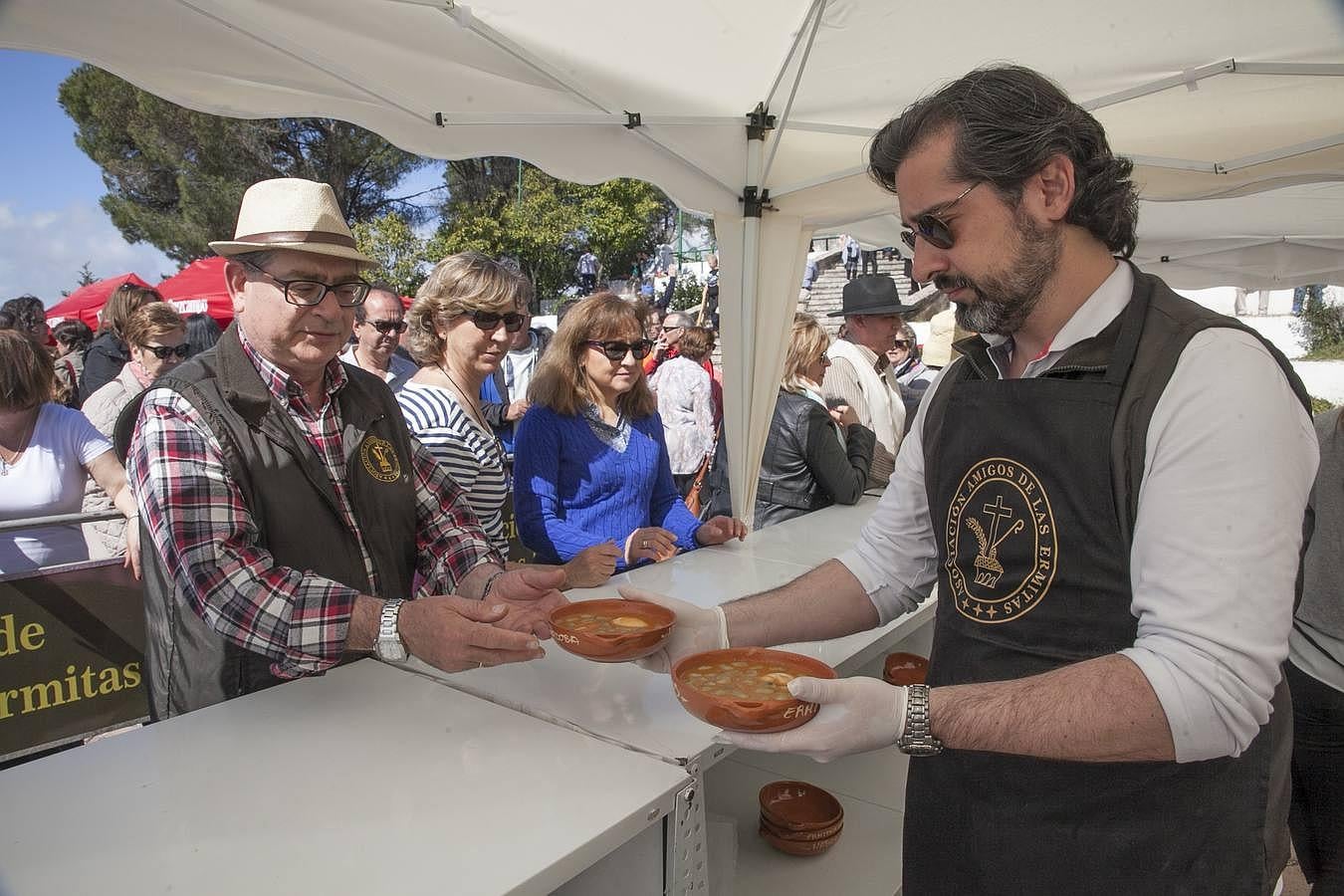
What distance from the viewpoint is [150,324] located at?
4.46 m

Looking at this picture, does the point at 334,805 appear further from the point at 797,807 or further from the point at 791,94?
the point at 791,94

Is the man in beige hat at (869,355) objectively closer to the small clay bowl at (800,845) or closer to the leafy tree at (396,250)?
the small clay bowl at (800,845)

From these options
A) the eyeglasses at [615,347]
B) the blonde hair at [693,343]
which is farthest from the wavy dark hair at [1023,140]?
the blonde hair at [693,343]

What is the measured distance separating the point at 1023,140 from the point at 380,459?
1490 mm

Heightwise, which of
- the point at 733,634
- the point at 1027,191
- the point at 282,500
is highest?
the point at 1027,191

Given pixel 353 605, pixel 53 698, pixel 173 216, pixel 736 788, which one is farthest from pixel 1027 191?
pixel 173 216

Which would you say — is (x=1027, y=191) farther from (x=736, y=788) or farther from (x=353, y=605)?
(x=736, y=788)

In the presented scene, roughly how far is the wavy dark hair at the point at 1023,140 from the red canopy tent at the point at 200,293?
943cm

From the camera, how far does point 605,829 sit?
3.97 ft

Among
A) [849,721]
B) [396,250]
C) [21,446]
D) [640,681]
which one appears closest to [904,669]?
[640,681]

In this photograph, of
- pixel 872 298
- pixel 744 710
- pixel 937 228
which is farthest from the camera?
pixel 872 298

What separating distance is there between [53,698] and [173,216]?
28.5 metres

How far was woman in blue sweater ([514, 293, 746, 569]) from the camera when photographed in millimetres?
2891

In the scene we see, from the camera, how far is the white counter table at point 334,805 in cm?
112
